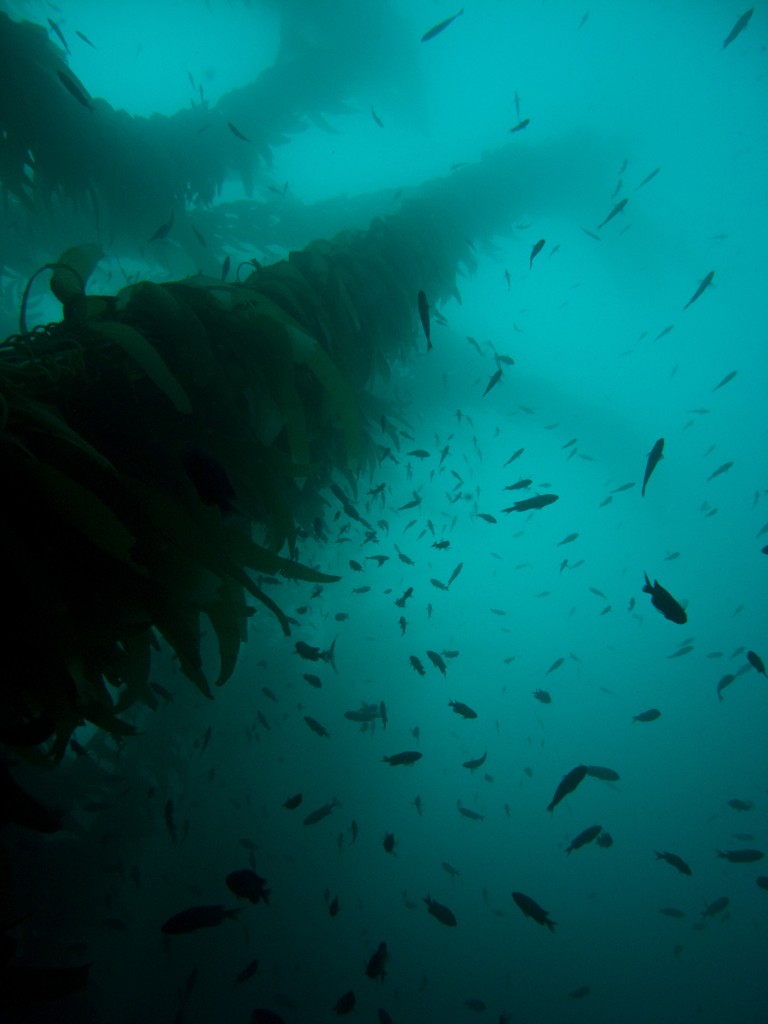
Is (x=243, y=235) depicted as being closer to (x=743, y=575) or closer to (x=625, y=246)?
(x=625, y=246)

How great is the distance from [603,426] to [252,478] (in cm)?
1588

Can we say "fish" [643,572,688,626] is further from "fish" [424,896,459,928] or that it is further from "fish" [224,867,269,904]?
"fish" [424,896,459,928]

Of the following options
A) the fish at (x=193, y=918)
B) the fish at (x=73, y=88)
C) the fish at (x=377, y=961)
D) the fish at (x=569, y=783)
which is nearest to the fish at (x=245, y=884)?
the fish at (x=193, y=918)

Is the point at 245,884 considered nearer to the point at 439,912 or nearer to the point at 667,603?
the point at 439,912

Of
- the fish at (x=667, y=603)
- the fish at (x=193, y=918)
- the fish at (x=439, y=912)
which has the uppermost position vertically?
the fish at (x=667, y=603)

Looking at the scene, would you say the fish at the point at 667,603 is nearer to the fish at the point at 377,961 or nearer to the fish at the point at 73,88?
the fish at the point at 377,961

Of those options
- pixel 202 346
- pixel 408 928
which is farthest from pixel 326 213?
pixel 408 928

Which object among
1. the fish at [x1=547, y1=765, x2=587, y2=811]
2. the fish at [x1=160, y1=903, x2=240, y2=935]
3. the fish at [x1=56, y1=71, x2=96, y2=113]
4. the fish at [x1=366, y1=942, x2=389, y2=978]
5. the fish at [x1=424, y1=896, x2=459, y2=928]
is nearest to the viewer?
the fish at [x1=160, y1=903, x2=240, y2=935]

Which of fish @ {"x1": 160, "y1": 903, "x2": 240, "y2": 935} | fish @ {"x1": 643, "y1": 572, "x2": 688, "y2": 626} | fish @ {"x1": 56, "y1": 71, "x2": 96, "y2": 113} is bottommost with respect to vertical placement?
fish @ {"x1": 160, "y1": 903, "x2": 240, "y2": 935}

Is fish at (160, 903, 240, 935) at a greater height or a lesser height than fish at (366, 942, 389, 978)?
lesser

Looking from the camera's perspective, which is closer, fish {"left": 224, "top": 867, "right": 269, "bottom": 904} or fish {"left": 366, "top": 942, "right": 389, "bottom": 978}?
fish {"left": 224, "top": 867, "right": 269, "bottom": 904}

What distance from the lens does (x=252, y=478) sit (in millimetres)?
1802

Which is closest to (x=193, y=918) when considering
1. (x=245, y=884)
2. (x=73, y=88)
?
(x=245, y=884)

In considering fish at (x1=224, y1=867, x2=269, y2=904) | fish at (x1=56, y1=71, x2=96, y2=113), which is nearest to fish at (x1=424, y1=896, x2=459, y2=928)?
fish at (x1=224, y1=867, x2=269, y2=904)
